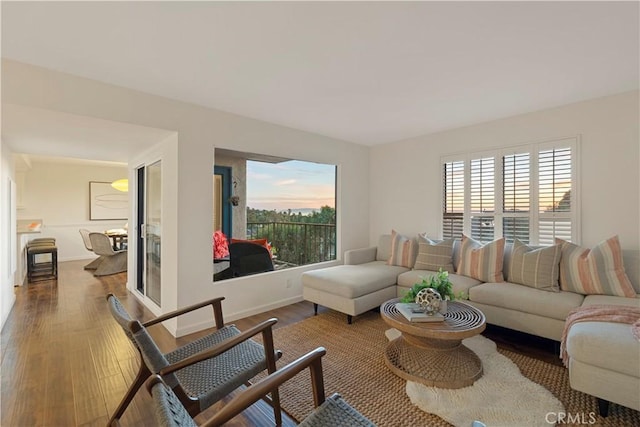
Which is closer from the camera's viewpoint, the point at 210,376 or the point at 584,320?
the point at 210,376

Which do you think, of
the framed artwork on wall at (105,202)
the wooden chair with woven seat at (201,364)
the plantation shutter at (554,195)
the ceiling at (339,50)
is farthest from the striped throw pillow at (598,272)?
the framed artwork on wall at (105,202)

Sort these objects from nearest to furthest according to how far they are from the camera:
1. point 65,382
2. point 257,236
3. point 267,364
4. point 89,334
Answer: point 267,364, point 65,382, point 89,334, point 257,236

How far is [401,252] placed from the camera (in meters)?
4.02

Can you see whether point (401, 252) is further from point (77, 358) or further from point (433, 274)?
point (77, 358)

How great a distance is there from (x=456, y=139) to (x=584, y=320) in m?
2.66

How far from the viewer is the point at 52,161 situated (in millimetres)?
6988

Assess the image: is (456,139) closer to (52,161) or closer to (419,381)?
(419,381)

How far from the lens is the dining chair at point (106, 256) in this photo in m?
5.68

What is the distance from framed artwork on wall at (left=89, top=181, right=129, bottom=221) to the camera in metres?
7.67

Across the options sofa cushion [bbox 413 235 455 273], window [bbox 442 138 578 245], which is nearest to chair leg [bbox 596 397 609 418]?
sofa cushion [bbox 413 235 455 273]

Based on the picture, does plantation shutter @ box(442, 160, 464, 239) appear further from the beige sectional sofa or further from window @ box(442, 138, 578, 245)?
the beige sectional sofa

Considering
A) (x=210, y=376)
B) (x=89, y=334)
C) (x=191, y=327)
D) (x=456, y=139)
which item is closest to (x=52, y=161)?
(x=89, y=334)

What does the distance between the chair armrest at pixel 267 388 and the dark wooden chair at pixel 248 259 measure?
2406 mm

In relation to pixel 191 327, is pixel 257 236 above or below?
above
